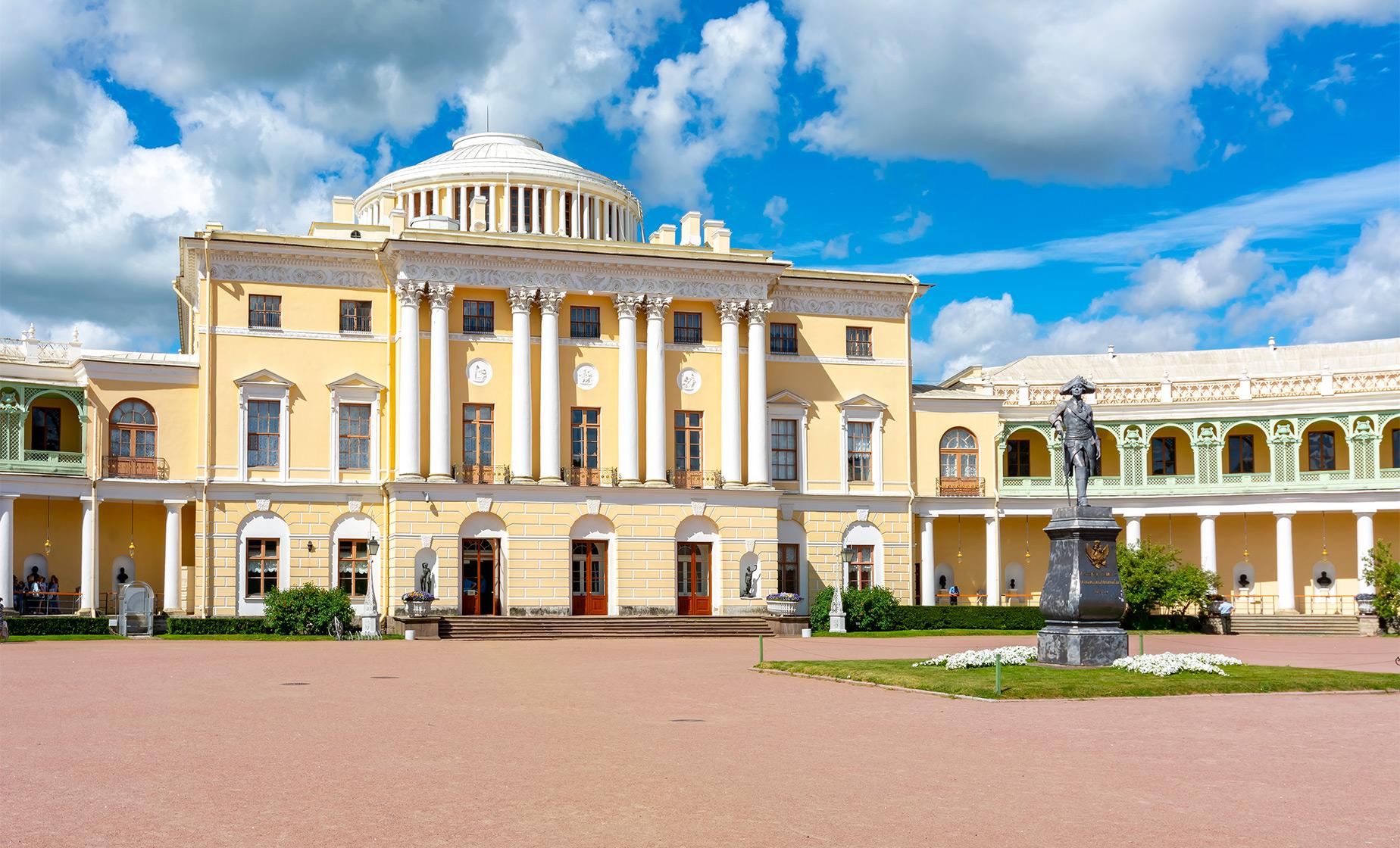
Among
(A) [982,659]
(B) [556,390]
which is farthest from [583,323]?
(A) [982,659]

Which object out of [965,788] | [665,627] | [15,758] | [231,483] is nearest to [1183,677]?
[965,788]

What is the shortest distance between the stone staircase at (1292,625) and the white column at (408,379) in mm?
31270

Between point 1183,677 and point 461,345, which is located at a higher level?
point 461,345

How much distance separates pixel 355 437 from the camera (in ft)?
169

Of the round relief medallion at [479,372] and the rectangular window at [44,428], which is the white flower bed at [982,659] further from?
the rectangular window at [44,428]

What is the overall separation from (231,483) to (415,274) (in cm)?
975

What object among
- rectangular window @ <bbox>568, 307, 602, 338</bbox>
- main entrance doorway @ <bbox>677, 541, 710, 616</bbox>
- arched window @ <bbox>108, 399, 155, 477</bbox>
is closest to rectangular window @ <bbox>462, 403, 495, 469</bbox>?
rectangular window @ <bbox>568, 307, 602, 338</bbox>

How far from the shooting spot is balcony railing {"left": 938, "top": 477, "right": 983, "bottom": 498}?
5869cm

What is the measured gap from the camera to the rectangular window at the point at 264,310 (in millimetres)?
50625

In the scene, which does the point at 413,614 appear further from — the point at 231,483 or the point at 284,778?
the point at 284,778

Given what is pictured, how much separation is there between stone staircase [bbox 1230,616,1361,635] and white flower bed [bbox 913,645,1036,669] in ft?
94.7

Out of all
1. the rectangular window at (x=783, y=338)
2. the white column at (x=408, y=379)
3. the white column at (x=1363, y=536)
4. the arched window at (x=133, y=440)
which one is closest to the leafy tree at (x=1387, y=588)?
the white column at (x=1363, y=536)

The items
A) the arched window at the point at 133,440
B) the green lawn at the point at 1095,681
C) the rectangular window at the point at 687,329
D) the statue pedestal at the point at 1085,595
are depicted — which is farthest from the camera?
the rectangular window at the point at 687,329

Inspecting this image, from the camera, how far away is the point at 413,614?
45.4 metres
